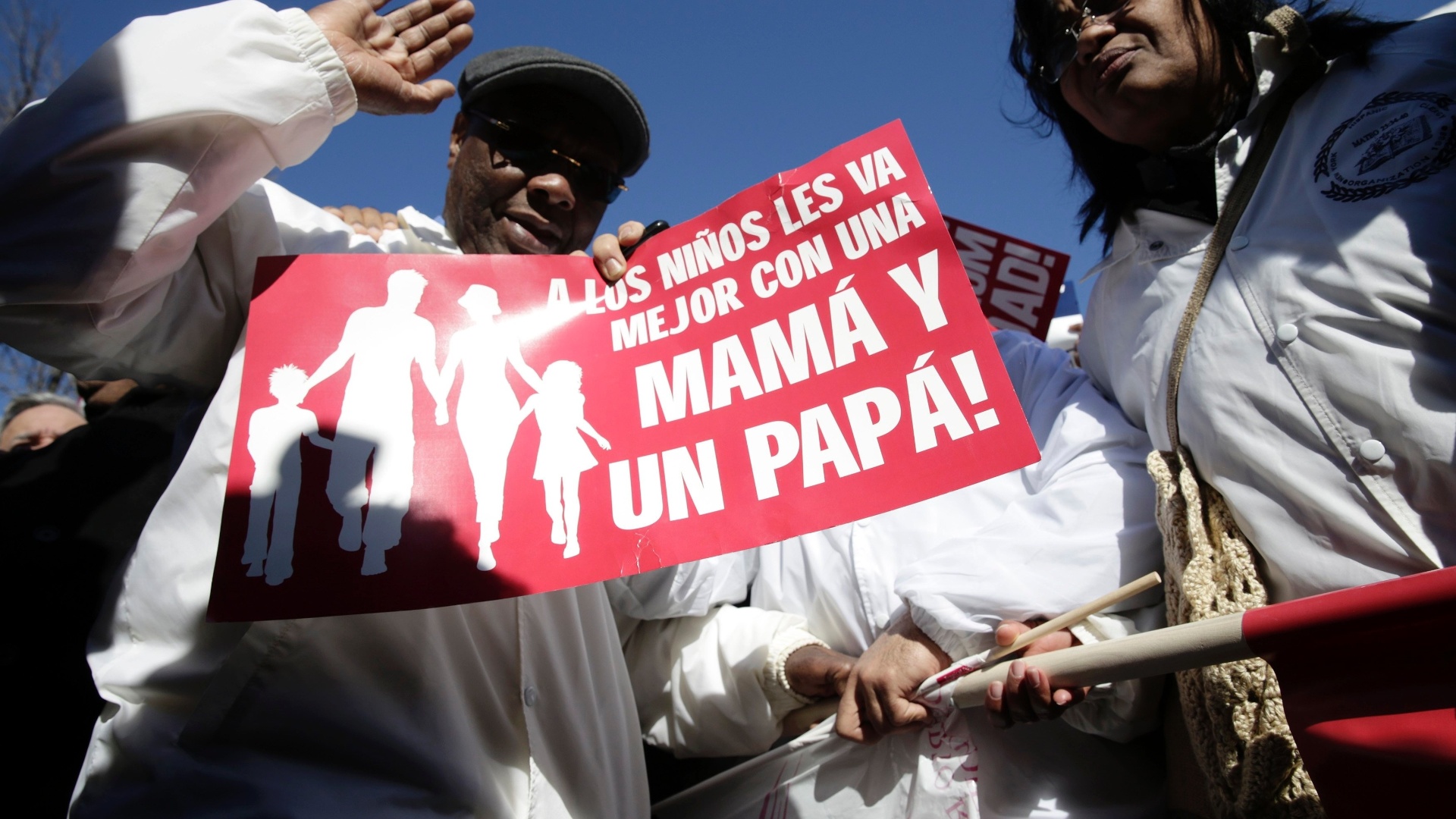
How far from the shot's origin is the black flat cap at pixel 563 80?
2221 mm

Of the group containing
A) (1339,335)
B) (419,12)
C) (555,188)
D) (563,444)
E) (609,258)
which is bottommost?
(1339,335)

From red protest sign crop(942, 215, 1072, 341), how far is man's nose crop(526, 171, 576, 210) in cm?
242

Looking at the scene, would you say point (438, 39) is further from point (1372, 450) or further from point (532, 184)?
point (1372, 450)

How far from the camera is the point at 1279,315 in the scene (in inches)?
57.2

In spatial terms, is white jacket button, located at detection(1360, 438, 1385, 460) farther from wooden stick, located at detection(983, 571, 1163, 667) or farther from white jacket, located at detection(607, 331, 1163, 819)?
white jacket, located at detection(607, 331, 1163, 819)

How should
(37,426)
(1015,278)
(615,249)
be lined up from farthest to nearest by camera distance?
(1015,278)
(37,426)
(615,249)

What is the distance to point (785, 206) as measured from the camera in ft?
5.35

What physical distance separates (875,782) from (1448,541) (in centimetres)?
110

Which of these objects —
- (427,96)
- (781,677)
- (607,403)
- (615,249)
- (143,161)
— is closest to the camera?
(143,161)

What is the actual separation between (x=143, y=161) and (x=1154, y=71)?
1854mm

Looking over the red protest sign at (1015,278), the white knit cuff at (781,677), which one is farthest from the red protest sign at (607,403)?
the red protest sign at (1015,278)

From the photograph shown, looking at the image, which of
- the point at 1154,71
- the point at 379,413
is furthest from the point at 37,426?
the point at 1154,71

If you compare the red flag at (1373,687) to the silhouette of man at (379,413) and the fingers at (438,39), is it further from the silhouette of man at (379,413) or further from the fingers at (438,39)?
the fingers at (438,39)

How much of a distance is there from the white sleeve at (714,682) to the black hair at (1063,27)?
1.27 m
